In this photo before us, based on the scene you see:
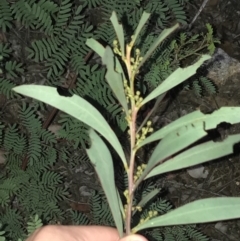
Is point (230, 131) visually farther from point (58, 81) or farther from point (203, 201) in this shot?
point (203, 201)

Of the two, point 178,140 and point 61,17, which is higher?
point 178,140

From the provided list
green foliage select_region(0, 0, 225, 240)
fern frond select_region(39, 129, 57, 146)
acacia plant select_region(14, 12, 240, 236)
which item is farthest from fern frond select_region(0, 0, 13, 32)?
acacia plant select_region(14, 12, 240, 236)

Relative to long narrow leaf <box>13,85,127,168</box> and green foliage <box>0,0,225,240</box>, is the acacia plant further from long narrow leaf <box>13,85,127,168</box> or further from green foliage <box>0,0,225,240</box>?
green foliage <box>0,0,225,240</box>

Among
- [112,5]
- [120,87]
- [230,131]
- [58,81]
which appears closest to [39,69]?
[58,81]

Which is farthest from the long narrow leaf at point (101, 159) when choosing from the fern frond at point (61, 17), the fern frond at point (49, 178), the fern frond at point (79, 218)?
the fern frond at point (79, 218)

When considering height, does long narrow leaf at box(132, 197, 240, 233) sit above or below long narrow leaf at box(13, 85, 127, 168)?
below

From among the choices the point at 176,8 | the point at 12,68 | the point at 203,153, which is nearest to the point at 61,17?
the point at 12,68

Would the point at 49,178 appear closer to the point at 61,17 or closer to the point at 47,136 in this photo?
the point at 47,136
